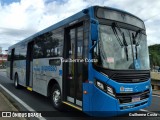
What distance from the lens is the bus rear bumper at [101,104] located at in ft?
20.7

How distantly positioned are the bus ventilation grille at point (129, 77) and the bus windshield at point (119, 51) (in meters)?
0.20

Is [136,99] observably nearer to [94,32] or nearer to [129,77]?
[129,77]

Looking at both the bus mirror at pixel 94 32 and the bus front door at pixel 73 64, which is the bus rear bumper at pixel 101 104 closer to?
the bus front door at pixel 73 64

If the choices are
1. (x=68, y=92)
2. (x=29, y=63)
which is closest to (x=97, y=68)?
(x=68, y=92)

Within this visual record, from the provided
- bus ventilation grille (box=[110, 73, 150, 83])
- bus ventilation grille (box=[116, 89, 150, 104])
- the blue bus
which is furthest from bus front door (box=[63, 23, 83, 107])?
bus ventilation grille (box=[116, 89, 150, 104])

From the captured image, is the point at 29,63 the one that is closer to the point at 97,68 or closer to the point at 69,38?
the point at 69,38

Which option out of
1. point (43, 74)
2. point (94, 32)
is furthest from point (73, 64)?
point (43, 74)

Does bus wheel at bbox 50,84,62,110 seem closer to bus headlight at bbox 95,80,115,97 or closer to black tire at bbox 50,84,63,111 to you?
black tire at bbox 50,84,63,111

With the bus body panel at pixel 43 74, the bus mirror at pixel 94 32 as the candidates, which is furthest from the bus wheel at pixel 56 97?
the bus mirror at pixel 94 32

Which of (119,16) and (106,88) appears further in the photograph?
(119,16)

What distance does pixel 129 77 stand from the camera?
674 cm

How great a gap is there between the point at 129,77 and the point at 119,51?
78 centimetres

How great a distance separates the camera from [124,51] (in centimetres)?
687

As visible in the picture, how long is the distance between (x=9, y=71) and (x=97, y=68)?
1356 cm
